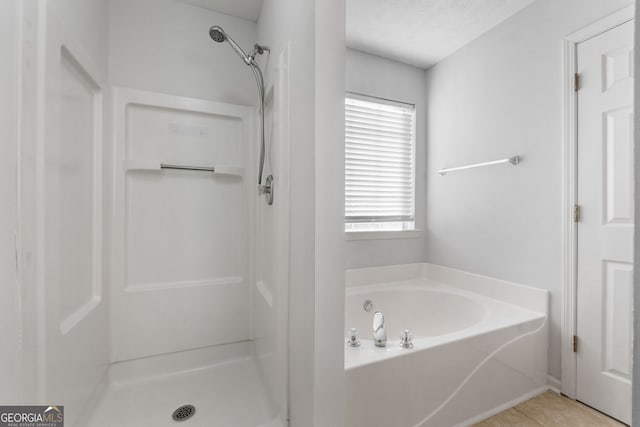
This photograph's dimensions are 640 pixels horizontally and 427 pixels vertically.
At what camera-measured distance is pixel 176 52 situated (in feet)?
5.65

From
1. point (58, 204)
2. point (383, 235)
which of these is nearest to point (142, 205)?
point (58, 204)

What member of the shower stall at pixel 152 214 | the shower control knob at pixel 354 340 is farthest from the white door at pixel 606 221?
the shower stall at pixel 152 214

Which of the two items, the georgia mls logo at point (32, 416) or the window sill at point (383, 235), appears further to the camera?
the window sill at point (383, 235)

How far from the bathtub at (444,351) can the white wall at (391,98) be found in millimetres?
124

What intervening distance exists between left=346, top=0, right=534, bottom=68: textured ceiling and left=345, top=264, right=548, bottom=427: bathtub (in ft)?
6.00

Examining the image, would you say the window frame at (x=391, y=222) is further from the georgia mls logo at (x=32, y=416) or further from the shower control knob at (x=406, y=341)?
the georgia mls logo at (x=32, y=416)

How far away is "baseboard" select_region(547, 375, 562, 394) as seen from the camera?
5.55 feet

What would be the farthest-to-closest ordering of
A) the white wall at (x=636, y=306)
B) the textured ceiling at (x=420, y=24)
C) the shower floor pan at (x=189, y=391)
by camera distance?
the textured ceiling at (x=420, y=24)
the shower floor pan at (x=189, y=391)
the white wall at (x=636, y=306)

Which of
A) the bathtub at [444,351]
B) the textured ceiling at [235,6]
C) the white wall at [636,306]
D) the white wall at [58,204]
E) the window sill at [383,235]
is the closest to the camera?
the white wall at [636,306]

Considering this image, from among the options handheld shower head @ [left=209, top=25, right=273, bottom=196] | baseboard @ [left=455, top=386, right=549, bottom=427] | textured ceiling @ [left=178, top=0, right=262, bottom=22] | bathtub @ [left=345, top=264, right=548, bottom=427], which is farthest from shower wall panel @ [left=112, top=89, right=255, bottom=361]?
baseboard @ [left=455, top=386, right=549, bottom=427]

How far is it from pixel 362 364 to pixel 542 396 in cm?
134

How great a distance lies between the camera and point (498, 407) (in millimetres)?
1536

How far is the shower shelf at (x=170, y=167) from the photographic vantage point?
5.26 feet

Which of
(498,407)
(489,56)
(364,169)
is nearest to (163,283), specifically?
(364,169)
